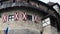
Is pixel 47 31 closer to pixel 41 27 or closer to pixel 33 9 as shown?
pixel 41 27

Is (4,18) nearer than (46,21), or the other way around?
(4,18)

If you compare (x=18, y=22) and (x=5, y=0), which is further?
(x=5, y=0)

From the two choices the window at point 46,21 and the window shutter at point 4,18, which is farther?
the window at point 46,21

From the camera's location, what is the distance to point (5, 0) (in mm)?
33719

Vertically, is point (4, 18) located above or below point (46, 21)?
above

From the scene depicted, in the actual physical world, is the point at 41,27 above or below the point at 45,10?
below

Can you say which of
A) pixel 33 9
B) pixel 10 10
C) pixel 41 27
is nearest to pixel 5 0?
pixel 10 10

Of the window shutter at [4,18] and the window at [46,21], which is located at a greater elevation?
the window shutter at [4,18]

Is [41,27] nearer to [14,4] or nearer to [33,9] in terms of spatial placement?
[33,9]

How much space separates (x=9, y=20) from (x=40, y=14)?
4713mm

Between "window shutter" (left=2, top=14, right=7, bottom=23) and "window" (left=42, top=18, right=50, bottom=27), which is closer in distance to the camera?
"window shutter" (left=2, top=14, right=7, bottom=23)

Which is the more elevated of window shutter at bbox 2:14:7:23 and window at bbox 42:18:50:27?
window shutter at bbox 2:14:7:23

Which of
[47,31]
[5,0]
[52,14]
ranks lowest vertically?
[47,31]

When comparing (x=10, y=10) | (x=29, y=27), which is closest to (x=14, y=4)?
(x=10, y=10)
